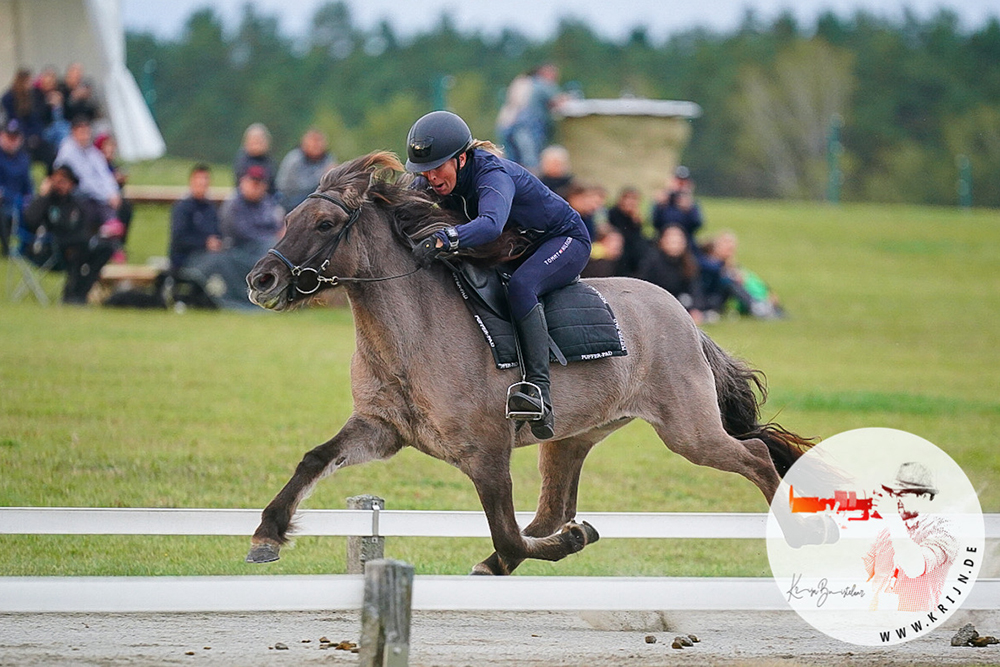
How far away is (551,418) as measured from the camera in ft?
20.2

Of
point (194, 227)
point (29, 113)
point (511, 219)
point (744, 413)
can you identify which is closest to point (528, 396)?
point (511, 219)

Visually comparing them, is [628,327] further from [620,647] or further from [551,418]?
[620,647]

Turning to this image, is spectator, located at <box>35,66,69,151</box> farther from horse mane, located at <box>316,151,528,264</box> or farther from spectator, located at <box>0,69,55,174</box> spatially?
horse mane, located at <box>316,151,528,264</box>

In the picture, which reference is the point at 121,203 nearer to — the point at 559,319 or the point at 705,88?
the point at 559,319

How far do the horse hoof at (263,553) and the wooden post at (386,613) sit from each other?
89 centimetres

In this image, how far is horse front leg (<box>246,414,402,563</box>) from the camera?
5629mm

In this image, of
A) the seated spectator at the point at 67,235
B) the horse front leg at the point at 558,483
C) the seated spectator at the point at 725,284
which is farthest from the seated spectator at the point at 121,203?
the horse front leg at the point at 558,483

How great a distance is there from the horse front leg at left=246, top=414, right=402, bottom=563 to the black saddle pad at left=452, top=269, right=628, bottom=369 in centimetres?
68

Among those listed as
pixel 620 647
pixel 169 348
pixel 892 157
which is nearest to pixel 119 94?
pixel 169 348

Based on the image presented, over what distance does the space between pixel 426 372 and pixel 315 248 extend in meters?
0.76

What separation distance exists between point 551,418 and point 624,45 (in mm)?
71779

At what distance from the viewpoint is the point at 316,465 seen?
230 inches

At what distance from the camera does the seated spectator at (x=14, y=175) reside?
55.7 feet

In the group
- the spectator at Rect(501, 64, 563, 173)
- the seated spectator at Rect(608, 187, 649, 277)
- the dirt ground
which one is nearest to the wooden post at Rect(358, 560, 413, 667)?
the dirt ground
